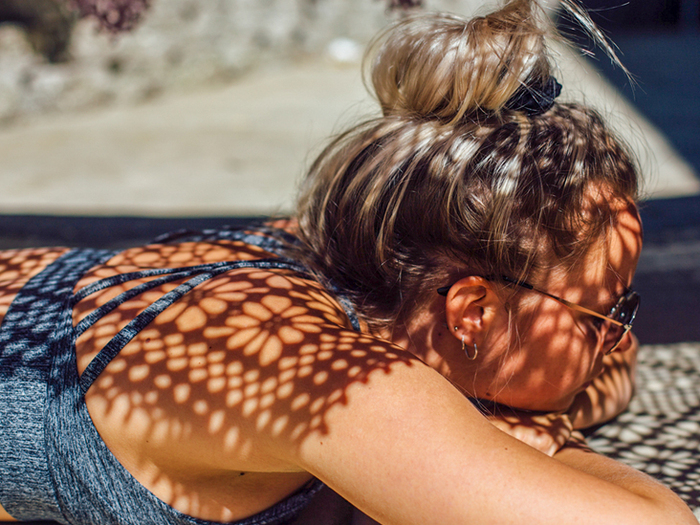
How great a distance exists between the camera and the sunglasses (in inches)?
47.2

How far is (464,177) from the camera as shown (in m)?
1.15

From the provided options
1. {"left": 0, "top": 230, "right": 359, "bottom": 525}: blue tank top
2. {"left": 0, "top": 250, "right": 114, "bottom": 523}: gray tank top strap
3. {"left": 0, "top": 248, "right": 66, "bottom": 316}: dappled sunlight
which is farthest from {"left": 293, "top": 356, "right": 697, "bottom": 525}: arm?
{"left": 0, "top": 248, "right": 66, "bottom": 316}: dappled sunlight

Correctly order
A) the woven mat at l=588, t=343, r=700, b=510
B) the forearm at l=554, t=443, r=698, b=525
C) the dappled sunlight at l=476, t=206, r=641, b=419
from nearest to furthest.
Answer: the forearm at l=554, t=443, r=698, b=525 → the dappled sunlight at l=476, t=206, r=641, b=419 → the woven mat at l=588, t=343, r=700, b=510

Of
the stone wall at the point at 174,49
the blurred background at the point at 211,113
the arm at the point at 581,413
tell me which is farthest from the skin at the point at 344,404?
the stone wall at the point at 174,49

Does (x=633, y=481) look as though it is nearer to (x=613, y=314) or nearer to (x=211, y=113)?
(x=613, y=314)

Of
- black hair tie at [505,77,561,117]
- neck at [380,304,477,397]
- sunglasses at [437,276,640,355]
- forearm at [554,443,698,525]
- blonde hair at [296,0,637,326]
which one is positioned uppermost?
black hair tie at [505,77,561,117]

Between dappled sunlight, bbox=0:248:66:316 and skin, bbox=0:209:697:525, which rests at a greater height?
skin, bbox=0:209:697:525

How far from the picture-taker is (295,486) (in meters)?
1.26

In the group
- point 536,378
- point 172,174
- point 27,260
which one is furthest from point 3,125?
point 536,378

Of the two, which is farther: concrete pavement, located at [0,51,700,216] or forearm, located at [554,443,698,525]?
concrete pavement, located at [0,51,700,216]

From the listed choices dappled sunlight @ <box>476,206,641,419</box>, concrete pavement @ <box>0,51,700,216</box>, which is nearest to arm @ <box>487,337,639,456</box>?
dappled sunlight @ <box>476,206,641,419</box>

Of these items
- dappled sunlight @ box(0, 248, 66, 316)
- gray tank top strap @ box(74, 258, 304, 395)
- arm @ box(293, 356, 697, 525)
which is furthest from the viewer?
dappled sunlight @ box(0, 248, 66, 316)

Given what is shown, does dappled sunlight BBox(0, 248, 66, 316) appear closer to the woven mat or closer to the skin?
the skin

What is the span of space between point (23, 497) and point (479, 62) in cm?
122
